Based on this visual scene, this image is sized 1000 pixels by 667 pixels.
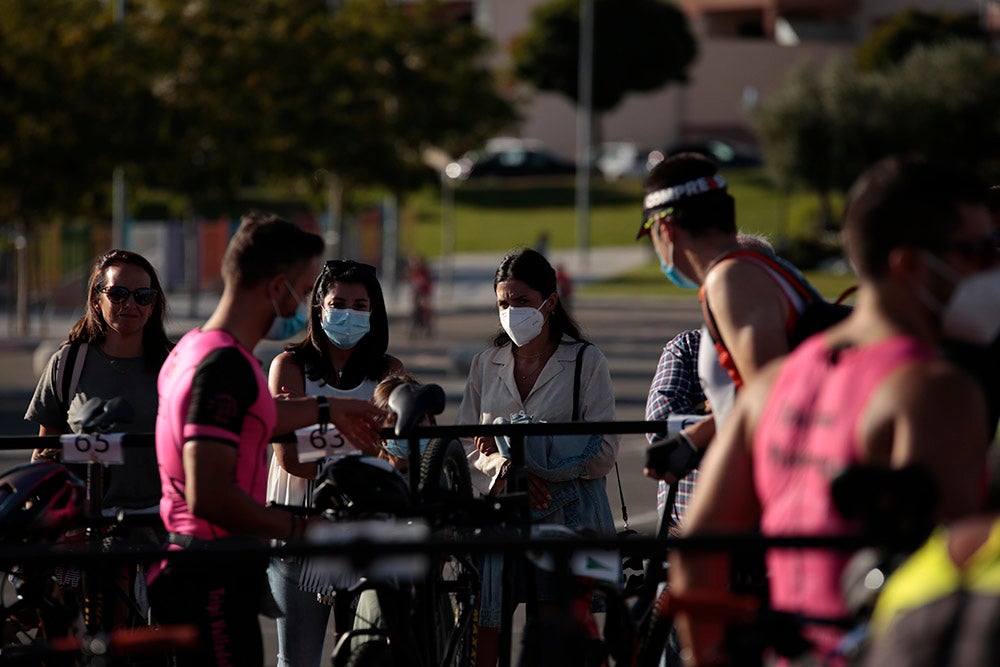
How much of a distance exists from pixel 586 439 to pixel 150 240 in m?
31.3

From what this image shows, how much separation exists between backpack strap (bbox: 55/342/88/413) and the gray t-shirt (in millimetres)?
15

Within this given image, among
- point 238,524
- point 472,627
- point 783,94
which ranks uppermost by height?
point 783,94

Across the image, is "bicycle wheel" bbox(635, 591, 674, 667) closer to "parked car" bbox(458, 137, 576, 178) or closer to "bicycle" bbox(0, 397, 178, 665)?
"bicycle" bbox(0, 397, 178, 665)

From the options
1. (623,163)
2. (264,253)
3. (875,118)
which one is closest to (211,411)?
(264,253)

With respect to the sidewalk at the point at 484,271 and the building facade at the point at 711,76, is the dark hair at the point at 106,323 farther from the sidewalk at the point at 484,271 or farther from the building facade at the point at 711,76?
the building facade at the point at 711,76

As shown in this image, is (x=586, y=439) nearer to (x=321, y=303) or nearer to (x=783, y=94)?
(x=321, y=303)

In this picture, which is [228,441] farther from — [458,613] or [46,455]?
[46,455]

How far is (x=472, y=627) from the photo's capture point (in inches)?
198

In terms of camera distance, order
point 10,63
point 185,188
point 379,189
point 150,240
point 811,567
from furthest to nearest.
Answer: point 150,240 < point 379,189 < point 185,188 < point 10,63 < point 811,567

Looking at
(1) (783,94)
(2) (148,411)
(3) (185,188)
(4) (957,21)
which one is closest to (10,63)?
(3) (185,188)

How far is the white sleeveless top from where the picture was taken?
542cm

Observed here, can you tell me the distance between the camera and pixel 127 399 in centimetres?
568

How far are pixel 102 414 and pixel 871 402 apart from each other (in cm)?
271

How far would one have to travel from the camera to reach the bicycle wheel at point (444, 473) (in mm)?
4676
